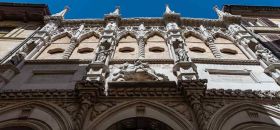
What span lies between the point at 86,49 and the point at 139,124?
6712 mm

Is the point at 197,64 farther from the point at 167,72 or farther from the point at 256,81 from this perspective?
the point at 256,81

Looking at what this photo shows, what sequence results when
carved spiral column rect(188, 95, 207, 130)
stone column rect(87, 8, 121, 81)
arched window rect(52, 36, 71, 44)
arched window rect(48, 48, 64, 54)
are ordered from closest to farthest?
carved spiral column rect(188, 95, 207, 130)
stone column rect(87, 8, 121, 81)
arched window rect(48, 48, 64, 54)
arched window rect(52, 36, 71, 44)

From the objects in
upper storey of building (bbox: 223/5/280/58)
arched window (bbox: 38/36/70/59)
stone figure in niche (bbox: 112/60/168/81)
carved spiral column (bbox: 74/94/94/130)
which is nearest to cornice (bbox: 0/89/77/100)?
carved spiral column (bbox: 74/94/94/130)

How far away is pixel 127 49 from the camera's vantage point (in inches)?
591

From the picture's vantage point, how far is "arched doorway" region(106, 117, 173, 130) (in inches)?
359

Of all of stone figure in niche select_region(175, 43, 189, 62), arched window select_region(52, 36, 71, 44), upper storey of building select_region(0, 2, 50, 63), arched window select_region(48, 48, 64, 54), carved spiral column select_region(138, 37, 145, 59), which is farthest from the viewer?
upper storey of building select_region(0, 2, 50, 63)

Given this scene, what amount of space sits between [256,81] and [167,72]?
323 cm

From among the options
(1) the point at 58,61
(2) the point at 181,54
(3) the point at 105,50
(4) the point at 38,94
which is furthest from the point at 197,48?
(4) the point at 38,94

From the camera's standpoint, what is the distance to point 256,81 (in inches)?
462

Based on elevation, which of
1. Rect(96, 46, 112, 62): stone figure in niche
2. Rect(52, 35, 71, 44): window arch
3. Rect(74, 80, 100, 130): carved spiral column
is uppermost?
Rect(52, 35, 71, 44): window arch

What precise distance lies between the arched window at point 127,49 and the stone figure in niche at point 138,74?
2.15 meters

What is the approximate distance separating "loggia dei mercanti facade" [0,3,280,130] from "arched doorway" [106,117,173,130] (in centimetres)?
3

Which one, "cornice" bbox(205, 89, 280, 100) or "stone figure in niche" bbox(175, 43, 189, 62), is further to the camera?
"stone figure in niche" bbox(175, 43, 189, 62)

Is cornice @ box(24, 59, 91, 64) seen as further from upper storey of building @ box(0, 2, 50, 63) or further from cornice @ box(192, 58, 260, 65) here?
upper storey of building @ box(0, 2, 50, 63)
